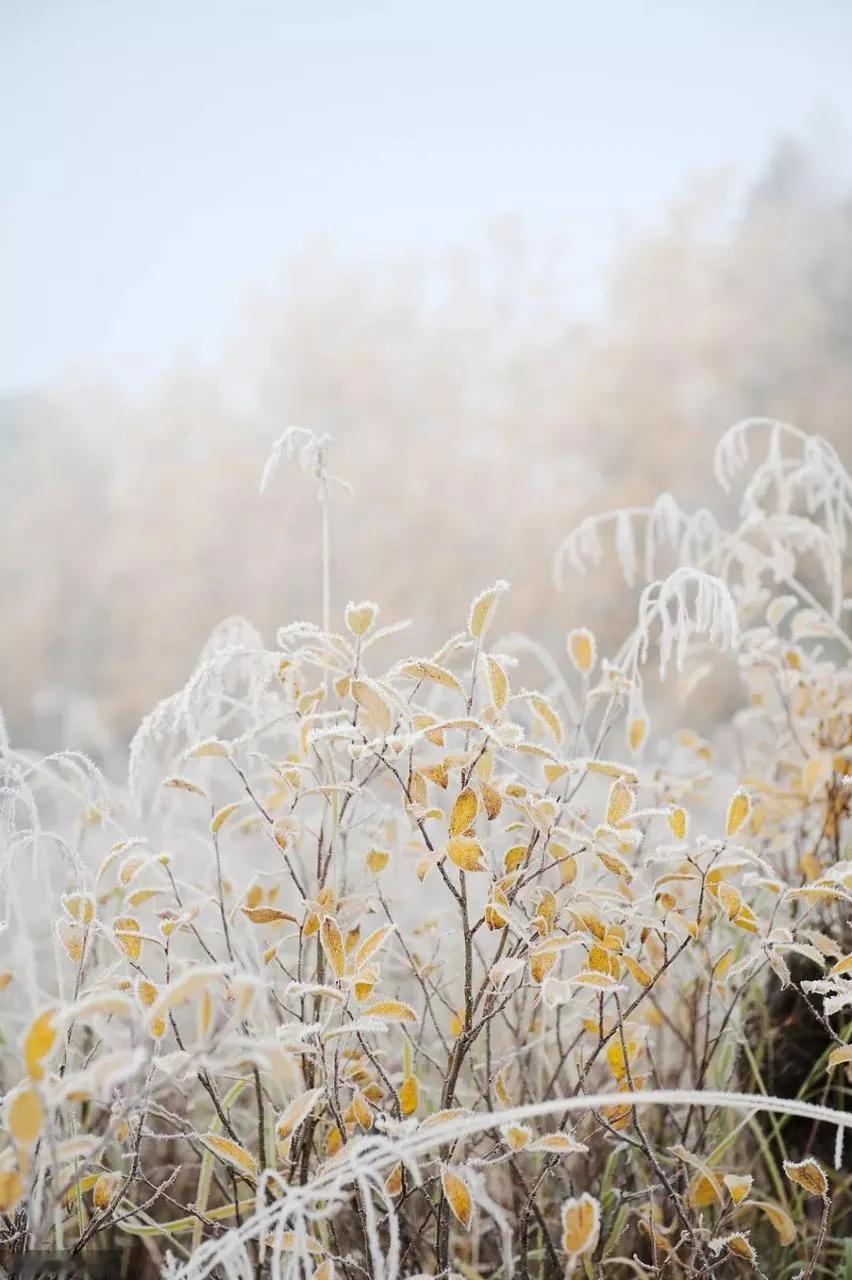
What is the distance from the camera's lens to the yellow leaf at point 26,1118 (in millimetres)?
333

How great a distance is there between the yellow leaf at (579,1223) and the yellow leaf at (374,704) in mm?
257

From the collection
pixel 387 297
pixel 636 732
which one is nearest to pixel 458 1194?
pixel 636 732

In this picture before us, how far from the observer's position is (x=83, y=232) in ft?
11.4

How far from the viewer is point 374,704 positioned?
1.68 ft

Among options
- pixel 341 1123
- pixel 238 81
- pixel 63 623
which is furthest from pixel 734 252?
pixel 341 1123

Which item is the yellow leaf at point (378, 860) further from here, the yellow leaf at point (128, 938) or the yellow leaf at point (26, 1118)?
the yellow leaf at point (26, 1118)

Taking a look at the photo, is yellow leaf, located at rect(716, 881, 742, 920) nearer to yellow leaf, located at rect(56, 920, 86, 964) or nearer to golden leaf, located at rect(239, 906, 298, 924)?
golden leaf, located at rect(239, 906, 298, 924)

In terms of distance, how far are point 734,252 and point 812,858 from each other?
348cm

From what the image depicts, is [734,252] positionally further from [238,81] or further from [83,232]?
[83,232]

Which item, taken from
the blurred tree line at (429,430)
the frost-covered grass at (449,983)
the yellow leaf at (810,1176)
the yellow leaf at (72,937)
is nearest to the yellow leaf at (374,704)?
the frost-covered grass at (449,983)

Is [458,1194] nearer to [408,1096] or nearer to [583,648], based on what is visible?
[408,1096]

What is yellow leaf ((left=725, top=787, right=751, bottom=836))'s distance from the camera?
549mm

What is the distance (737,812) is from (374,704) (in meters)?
0.24

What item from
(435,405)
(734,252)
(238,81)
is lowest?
(435,405)
